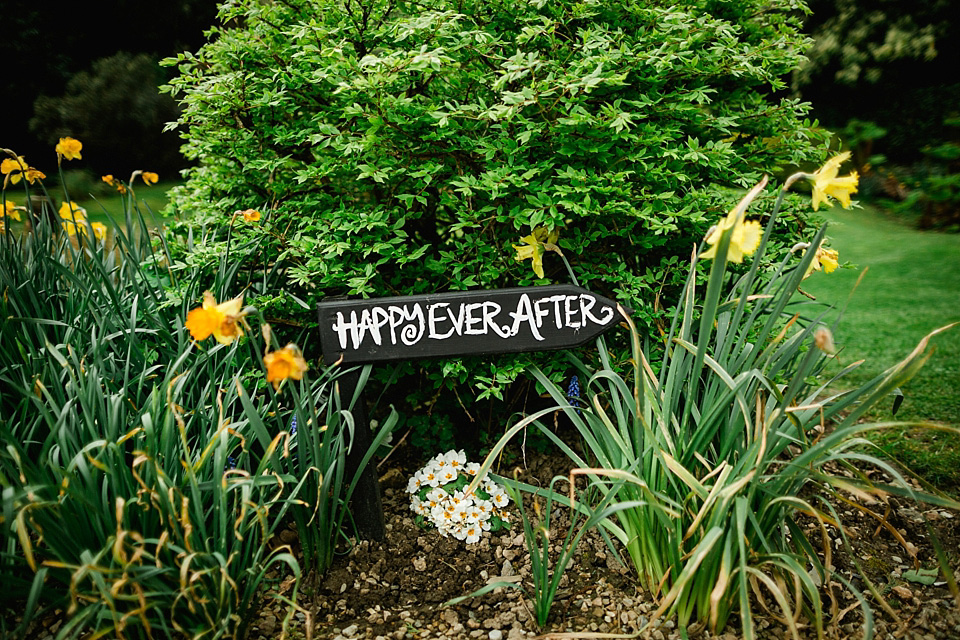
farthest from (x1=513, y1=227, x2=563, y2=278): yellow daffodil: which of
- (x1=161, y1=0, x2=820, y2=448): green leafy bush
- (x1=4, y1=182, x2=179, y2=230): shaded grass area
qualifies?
(x1=4, y1=182, x2=179, y2=230): shaded grass area

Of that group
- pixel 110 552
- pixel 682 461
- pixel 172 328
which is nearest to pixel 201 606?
pixel 110 552

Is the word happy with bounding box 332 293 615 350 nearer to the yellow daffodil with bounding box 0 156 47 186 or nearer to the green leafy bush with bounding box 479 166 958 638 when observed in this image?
the green leafy bush with bounding box 479 166 958 638

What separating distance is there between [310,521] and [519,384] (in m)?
0.96

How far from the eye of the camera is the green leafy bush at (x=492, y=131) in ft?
6.13

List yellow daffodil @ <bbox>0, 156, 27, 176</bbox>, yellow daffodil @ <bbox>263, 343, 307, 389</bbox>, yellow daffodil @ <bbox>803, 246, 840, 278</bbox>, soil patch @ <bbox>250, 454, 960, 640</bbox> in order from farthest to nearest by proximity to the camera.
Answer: yellow daffodil @ <bbox>0, 156, 27, 176</bbox> < yellow daffodil @ <bbox>803, 246, 840, 278</bbox> < soil patch @ <bbox>250, 454, 960, 640</bbox> < yellow daffodil @ <bbox>263, 343, 307, 389</bbox>

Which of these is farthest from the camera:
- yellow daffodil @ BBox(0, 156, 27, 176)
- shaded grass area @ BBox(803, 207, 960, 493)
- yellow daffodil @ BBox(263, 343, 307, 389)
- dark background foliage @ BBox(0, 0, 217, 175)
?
dark background foliage @ BBox(0, 0, 217, 175)

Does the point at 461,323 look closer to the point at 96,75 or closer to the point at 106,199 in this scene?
the point at 106,199

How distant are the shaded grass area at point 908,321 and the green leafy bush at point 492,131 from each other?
0.55m

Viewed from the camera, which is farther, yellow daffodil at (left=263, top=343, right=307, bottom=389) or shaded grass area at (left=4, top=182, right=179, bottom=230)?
shaded grass area at (left=4, top=182, right=179, bottom=230)

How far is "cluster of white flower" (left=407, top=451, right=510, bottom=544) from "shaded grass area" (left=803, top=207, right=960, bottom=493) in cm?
126

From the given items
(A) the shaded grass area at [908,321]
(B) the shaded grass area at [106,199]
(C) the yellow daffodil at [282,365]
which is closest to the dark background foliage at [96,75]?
(B) the shaded grass area at [106,199]

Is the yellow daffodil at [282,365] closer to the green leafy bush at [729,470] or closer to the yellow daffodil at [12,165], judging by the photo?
the green leafy bush at [729,470]

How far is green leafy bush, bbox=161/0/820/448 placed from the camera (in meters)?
1.87

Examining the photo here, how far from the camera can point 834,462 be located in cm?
235
